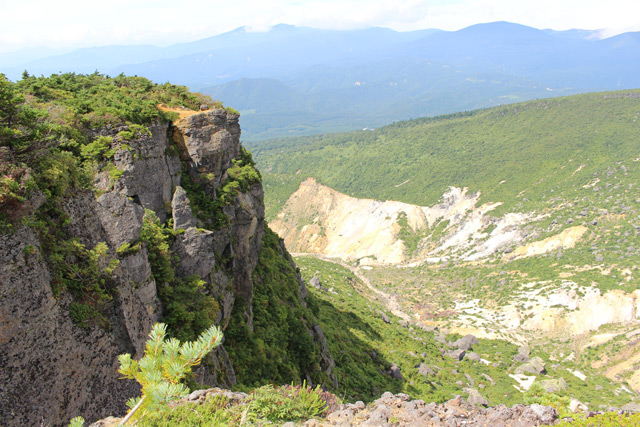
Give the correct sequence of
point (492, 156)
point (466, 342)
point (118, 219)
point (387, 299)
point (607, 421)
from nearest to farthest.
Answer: point (607, 421) < point (118, 219) < point (466, 342) < point (387, 299) < point (492, 156)

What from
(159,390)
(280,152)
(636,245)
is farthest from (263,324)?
(280,152)

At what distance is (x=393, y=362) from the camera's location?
2845 centimetres

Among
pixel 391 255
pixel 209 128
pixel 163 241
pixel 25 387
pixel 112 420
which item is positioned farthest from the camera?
pixel 391 255

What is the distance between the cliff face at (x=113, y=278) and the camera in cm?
700

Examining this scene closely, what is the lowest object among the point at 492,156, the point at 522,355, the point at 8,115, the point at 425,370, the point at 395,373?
the point at 522,355

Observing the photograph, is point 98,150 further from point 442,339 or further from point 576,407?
point 442,339

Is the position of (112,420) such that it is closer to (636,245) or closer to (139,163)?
(139,163)

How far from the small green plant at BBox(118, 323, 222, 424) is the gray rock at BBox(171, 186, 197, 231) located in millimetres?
8101

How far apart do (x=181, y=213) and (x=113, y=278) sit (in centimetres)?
493

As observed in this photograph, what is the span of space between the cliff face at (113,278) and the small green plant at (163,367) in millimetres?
2468

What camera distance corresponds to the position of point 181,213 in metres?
13.9

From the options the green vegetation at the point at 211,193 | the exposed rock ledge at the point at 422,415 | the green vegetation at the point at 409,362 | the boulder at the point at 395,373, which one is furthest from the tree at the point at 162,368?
the boulder at the point at 395,373

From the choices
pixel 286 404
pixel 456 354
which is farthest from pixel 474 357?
pixel 286 404

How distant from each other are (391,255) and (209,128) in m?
57.4
